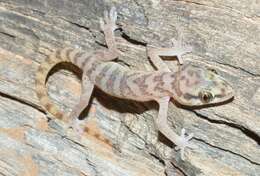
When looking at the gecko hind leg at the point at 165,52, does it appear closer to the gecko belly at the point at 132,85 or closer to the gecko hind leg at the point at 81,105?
the gecko belly at the point at 132,85

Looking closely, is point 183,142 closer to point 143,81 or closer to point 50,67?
point 143,81

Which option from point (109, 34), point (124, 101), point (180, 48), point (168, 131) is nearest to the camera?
point (180, 48)

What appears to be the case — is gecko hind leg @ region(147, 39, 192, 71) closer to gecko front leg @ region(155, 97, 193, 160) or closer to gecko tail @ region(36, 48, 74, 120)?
→ gecko front leg @ region(155, 97, 193, 160)

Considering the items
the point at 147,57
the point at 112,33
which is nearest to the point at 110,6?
the point at 112,33

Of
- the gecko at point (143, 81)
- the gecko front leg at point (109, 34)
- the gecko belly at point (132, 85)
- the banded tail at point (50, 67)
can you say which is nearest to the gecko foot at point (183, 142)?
the gecko at point (143, 81)

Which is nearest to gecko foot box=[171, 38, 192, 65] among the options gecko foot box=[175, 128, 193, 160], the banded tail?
gecko foot box=[175, 128, 193, 160]

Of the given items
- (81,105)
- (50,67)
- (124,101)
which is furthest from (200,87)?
(50,67)
